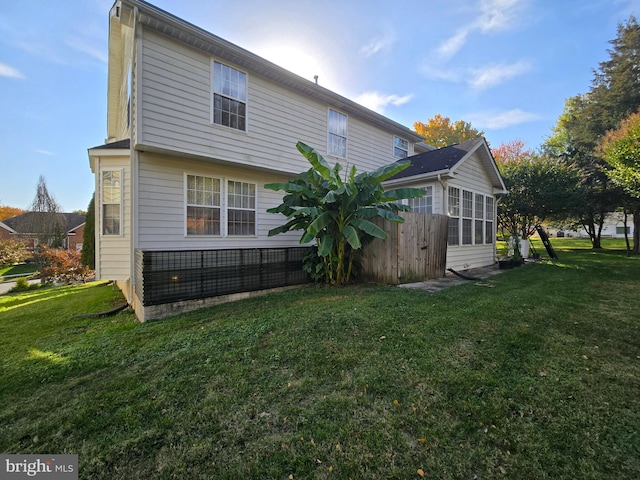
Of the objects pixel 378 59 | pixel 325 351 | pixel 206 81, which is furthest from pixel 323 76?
pixel 325 351

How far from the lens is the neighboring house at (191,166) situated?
5961mm

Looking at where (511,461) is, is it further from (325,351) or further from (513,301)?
(513,301)

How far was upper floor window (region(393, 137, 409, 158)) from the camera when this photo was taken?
12094 mm

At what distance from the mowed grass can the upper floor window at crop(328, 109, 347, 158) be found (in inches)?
260

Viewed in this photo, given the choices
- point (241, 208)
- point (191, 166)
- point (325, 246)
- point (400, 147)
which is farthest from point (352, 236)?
point (400, 147)

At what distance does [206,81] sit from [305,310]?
6.27 meters

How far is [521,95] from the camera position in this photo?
595 inches

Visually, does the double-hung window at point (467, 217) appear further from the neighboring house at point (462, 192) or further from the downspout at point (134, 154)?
the downspout at point (134, 154)

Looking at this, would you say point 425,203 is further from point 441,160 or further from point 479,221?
point 479,221

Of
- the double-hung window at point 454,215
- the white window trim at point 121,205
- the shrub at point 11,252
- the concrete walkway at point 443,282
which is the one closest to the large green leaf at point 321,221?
the concrete walkway at point 443,282

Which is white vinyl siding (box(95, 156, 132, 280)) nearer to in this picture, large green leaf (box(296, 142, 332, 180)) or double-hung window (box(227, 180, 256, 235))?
double-hung window (box(227, 180, 256, 235))

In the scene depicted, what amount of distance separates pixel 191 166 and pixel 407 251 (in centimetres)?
614

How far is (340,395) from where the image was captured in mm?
2596

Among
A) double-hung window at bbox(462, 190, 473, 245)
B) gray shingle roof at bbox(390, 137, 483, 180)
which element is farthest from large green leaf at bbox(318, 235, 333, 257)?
double-hung window at bbox(462, 190, 473, 245)
